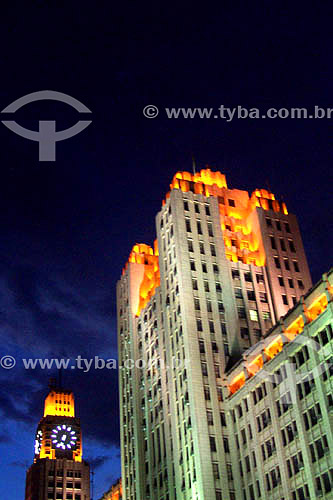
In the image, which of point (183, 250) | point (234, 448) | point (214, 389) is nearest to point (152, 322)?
point (183, 250)

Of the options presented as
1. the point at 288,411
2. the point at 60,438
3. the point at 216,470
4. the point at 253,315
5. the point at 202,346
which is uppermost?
the point at 60,438

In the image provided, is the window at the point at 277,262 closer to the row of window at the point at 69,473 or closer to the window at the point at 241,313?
the window at the point at 241,313

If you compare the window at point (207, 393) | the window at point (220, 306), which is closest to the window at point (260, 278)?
the window at point (220, 306)

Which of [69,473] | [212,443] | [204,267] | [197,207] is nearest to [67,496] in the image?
[69,473]

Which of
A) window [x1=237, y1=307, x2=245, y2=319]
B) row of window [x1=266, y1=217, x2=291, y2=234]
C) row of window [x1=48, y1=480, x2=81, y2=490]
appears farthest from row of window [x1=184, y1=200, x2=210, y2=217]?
row of window [x1=48, y1=480, x2=81, y2=490]

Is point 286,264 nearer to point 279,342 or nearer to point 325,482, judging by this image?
point 279,342

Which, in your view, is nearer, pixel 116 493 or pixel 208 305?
pixel 208 305

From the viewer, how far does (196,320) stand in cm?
10550

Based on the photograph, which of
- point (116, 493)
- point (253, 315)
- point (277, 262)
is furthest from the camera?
point (116, 493)

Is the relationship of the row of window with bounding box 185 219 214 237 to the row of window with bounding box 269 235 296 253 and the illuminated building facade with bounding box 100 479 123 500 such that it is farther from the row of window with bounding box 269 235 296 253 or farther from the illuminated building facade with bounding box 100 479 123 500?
the illuminated building facade with bounding box 100 479 123 500

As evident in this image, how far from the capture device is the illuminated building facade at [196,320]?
321 ft

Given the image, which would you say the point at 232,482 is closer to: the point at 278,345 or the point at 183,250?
the point at 278,345

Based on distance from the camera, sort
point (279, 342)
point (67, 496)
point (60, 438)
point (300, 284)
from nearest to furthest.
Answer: point (279, 342)
point (300, 284)
point (67, 496)
point (60, 438)

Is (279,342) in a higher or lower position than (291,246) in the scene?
lower
